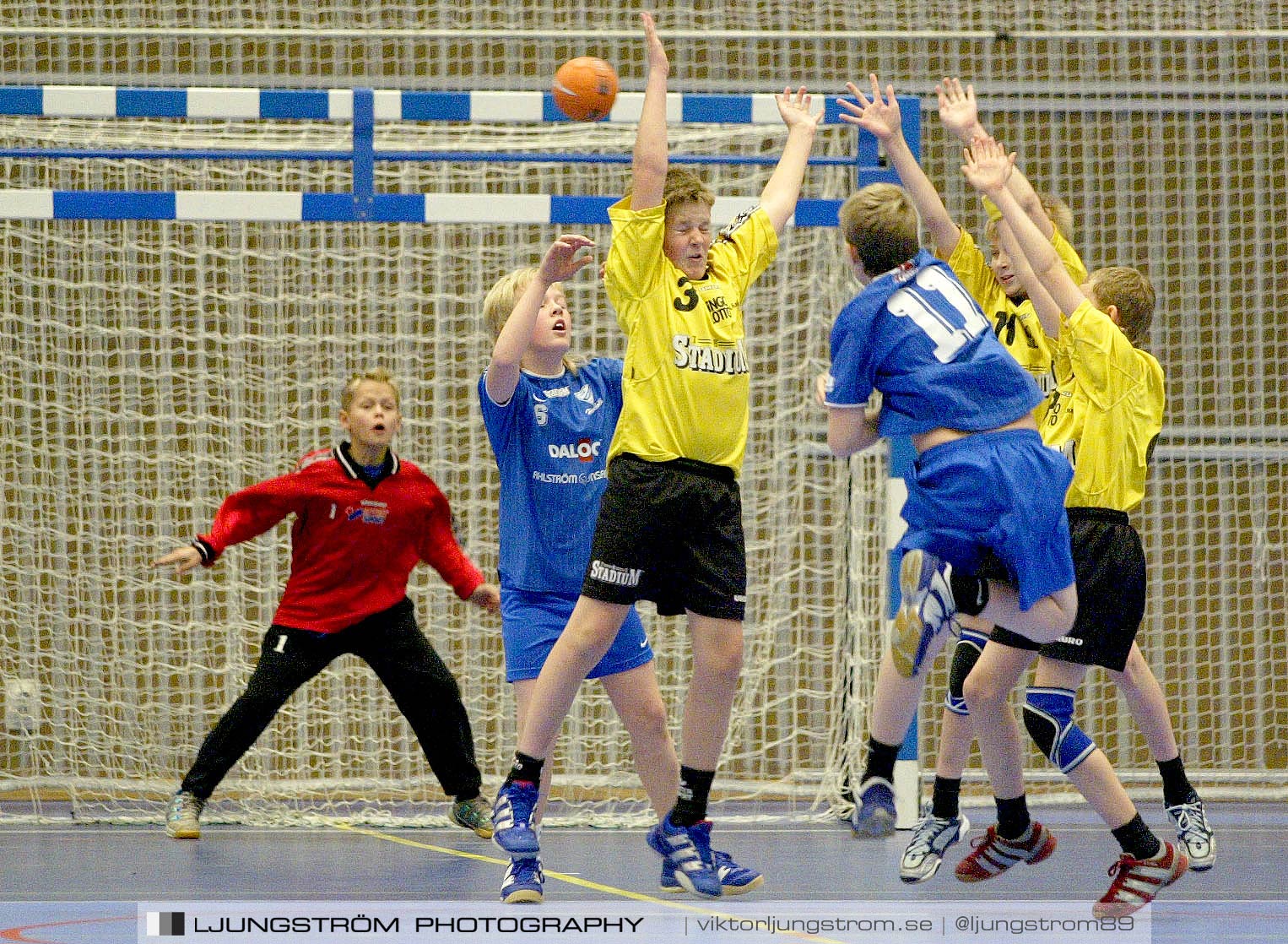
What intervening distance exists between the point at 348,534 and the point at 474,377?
75.6 inches

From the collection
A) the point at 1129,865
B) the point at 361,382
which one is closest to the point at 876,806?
the point at 1129,865

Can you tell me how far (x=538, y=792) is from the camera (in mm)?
3695

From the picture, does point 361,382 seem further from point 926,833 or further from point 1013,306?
point 926,833

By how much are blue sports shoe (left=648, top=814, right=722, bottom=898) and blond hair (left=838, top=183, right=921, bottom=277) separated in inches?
56.0

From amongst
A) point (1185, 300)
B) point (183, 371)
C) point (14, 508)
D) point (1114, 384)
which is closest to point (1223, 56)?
point (1185, 300)

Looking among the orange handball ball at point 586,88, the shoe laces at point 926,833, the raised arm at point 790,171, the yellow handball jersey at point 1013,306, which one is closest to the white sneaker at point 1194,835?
the shoe laces at point 926,833

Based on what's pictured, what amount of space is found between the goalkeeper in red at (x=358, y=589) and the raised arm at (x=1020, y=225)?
7.90ft

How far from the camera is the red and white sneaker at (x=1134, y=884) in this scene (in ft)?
11.3

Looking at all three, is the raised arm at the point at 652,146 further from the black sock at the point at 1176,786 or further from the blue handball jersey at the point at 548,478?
the black sock at the point at 1176,786

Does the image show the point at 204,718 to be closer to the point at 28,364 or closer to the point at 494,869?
the point at 28,364

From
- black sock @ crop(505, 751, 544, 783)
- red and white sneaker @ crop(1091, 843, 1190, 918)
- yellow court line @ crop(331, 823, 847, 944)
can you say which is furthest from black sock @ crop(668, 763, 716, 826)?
red and white sneaker @ crop(1091, 843, 1190, 918)

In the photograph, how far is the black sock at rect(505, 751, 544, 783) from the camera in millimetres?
3594

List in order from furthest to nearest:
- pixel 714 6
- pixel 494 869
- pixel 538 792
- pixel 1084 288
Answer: pixel 714 6 < pixel 494 869 < pixel 1084 288 < pixel 538 792

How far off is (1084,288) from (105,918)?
2903 millimetres
